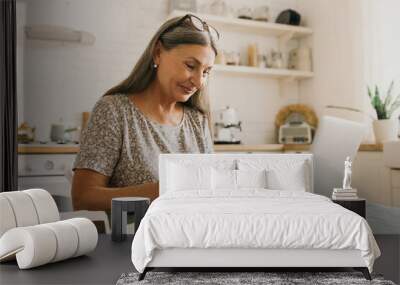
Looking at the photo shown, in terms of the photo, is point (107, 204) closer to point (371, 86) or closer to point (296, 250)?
point (296, 250)

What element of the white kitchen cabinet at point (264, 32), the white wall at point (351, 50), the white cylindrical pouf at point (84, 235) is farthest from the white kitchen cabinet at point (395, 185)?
the white cylindrical pouf at point (84, 235)

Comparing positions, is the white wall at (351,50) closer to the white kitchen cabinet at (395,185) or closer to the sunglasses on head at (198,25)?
the white kitchen cabinet at (395,185)

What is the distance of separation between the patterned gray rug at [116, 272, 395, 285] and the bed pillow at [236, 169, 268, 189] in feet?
3.33

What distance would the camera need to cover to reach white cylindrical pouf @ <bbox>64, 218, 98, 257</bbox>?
147 inches

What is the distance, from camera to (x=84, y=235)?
378 cm

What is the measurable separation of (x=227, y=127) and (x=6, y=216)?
7.07ft

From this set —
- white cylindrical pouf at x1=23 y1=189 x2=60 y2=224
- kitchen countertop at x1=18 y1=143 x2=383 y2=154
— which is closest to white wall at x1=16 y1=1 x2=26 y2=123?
kitchen countertop at x1=18 y1=143 x2=383 y2=154

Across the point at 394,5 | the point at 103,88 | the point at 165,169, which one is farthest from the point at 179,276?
the point at 394,5

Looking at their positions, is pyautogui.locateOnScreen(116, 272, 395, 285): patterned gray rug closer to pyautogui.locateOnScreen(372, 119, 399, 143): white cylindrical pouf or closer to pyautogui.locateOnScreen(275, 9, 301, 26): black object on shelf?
pyautogui.locateOnScreen(372, 119, 399, 143): white cylindrical pouf

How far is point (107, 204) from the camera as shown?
183 inches

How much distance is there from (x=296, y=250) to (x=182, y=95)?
6.68 feet

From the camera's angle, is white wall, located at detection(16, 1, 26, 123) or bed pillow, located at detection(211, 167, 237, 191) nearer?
bed pillow, located at detection(211, 167, 237, 191)

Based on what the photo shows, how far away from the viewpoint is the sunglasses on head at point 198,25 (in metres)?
4.73

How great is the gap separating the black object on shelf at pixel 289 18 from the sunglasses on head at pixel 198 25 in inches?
27.2
